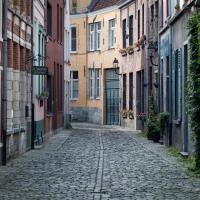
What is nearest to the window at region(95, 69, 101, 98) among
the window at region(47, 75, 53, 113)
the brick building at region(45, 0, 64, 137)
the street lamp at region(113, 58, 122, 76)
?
the street lamp at region(113, 58, 122, 76)

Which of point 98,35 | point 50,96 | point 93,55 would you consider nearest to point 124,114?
point 50,96

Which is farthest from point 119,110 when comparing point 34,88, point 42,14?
point 34,88

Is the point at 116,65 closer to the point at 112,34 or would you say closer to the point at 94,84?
the point at 112,34

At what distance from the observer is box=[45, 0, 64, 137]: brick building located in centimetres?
3002

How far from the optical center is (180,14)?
800 inches

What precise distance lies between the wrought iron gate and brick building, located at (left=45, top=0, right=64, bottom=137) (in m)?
6.95

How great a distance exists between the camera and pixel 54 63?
108 ft

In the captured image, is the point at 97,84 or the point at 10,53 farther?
the point at 97,84

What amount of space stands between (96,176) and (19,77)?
263 inches

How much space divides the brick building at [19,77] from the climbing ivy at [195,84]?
4884mm

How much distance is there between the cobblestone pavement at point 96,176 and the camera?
11867mm

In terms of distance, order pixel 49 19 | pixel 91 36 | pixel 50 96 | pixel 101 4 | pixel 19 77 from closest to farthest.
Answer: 1. pixel 19 77
2. pixel 50 96
3. pixel 49 19
4. pixel 101 4
5. pixel 91 36

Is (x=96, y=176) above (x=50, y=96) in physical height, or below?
below

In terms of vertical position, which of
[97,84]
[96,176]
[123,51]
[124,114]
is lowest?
[96,176]
